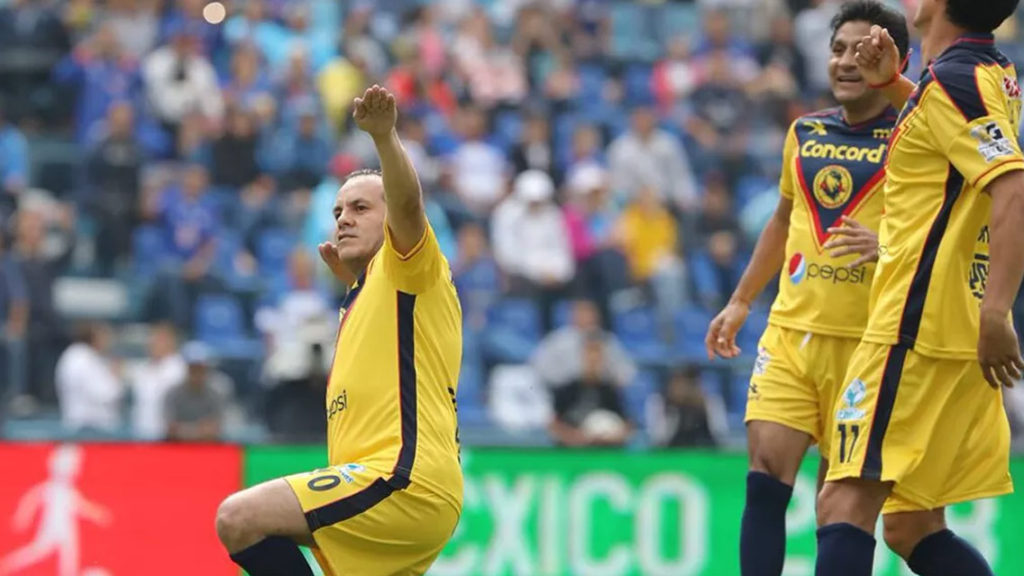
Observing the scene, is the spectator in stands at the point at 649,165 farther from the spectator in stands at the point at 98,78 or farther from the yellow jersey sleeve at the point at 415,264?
the yellow jersey sleeve at the point at 415,264

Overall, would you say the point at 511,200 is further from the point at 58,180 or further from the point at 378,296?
the point at 378,296

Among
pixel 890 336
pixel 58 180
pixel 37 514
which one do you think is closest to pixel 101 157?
pixel 58 180

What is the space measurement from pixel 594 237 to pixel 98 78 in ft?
16.7

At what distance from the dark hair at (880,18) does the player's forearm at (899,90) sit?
0.40 metres

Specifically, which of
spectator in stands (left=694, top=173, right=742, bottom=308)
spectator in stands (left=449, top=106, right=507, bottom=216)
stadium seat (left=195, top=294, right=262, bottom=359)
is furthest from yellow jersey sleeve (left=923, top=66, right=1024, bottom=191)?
spectator in stands (left=449, top=106, right=507, bottom=216)

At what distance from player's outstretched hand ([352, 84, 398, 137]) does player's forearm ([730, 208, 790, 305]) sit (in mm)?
2247

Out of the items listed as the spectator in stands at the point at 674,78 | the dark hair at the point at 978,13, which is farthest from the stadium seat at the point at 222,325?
the dark hair at the point at 978,13

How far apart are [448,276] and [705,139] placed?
12.3 m

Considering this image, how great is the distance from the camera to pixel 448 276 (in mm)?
6594

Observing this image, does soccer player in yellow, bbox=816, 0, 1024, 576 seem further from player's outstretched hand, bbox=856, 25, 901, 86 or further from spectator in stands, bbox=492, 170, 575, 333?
spectator in stands, bbox=492, 170, 575, 333

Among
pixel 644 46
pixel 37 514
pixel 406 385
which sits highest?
pixel 644 46

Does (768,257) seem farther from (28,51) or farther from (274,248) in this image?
(28,51)

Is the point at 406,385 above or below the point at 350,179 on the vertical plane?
below

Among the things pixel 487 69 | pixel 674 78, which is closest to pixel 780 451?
pixel 487 69
